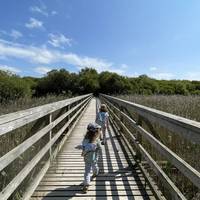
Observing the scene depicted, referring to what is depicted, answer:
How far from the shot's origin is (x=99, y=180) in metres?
4.08

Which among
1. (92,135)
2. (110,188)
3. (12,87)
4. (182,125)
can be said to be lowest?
(110,188)

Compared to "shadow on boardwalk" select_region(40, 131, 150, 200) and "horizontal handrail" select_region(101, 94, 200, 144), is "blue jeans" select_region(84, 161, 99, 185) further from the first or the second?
"horizontal handrail" select_region(101, 94, 200, 144)

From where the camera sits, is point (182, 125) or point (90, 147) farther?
point (90, 147)

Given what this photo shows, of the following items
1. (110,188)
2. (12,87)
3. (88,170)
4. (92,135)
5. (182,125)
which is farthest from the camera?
(12,87)

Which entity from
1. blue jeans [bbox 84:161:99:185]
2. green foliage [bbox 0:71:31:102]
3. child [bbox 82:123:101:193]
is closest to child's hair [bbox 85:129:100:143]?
child [bbox 82:123:101:193]

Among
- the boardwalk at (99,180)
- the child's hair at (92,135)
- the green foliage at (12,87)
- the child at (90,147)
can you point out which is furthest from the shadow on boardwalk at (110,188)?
the green foliage at (12,87)

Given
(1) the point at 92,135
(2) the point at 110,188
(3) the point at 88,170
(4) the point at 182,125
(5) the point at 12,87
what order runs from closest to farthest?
(4) the point at 182,125 → (2) the point at 110,188 → (3) the point at 88,170 → (1) the point at 92,135 → (5) the point at 12,87

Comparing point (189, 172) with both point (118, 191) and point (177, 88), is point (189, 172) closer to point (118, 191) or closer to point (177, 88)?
point (118, 191)

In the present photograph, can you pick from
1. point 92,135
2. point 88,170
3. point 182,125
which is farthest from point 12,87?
point 182,125

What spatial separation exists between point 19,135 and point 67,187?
5.75 feet

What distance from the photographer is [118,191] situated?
12.0 ft

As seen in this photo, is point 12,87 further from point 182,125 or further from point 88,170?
point 182,125

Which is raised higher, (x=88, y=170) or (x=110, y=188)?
(x=88, y=170)

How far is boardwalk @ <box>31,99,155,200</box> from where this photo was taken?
3.53 metres
